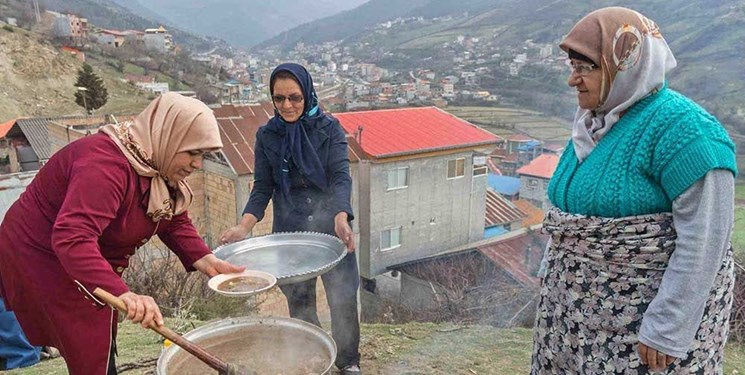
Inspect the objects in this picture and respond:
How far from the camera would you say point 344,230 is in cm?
227

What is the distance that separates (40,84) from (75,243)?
116 feet

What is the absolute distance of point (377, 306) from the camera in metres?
12.6

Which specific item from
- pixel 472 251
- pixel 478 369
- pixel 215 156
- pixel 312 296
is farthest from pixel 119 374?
pixel 472 251

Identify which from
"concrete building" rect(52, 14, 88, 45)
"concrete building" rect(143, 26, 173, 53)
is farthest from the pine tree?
"concrete building" rect(143, 26, 173, 53)

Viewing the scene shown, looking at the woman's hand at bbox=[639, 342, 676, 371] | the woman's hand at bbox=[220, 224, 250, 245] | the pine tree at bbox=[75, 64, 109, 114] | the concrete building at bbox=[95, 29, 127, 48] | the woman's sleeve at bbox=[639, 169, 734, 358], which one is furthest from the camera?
the concrete building at bbox=[95, 29, 127, 48]

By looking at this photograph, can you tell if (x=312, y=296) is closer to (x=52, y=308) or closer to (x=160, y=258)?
(x=52, y=308)

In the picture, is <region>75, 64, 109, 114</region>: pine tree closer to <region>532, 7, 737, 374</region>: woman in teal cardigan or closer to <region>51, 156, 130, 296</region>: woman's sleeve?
<region>51, 156, 130, 296</region>: woman's sleeve

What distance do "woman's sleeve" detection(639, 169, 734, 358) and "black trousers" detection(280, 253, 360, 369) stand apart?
4.49ft

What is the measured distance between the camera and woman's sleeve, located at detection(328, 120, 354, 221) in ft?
7.70

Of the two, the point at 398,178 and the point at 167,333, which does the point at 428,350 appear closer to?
the point at 167,333

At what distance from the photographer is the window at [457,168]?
14703 millimetres

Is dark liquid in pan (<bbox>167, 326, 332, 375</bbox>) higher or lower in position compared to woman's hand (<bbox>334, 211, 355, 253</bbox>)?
lower

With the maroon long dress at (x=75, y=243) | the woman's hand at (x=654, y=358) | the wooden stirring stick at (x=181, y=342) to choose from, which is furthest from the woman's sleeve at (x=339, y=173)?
the woman's hand at (x=654, y=358)

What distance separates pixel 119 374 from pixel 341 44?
161ft
